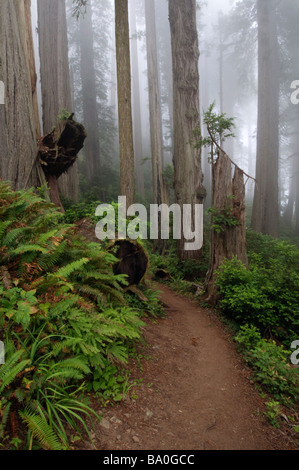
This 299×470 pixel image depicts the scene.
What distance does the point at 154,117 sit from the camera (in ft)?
43.3

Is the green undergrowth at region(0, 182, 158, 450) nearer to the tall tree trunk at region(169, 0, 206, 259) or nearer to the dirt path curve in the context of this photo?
the dirt path curve

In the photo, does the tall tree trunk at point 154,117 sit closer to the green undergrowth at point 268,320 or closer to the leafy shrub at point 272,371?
the green undergrowth at point 268,320

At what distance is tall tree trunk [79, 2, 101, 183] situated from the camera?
15.9 metres

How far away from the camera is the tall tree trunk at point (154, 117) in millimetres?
11867

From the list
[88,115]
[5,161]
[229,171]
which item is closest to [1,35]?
[5,161]

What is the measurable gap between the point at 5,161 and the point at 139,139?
16192mm

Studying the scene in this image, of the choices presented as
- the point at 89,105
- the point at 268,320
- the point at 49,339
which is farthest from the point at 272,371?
the point at 89,105

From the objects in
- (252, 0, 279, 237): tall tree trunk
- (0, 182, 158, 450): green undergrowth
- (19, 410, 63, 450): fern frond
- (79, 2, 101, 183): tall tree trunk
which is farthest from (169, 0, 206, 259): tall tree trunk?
(79, 2, 101, 183): tall tree trunk

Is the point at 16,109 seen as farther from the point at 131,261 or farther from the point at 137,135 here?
the point at 137,135

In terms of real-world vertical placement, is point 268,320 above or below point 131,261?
below

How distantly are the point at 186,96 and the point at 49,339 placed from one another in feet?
28.3

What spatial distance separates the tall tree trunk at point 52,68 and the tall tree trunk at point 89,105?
240 inches
